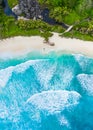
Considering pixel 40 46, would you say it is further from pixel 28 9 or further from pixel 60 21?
pixel 28 9

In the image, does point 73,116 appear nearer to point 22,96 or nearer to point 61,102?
point 61,102

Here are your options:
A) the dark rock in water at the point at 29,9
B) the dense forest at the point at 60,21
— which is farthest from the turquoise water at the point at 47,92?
the dark rock in water at the point at 29,9

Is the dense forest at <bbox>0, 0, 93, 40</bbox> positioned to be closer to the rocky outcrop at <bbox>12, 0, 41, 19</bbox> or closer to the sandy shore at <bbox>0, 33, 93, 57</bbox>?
the sandy shore at <bbox>0, 33, 93, 57</bbox>

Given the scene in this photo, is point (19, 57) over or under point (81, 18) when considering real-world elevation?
under

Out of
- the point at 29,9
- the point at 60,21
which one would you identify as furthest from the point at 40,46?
the point at 29,9

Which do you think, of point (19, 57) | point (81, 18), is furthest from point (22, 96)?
point (81, 18)
